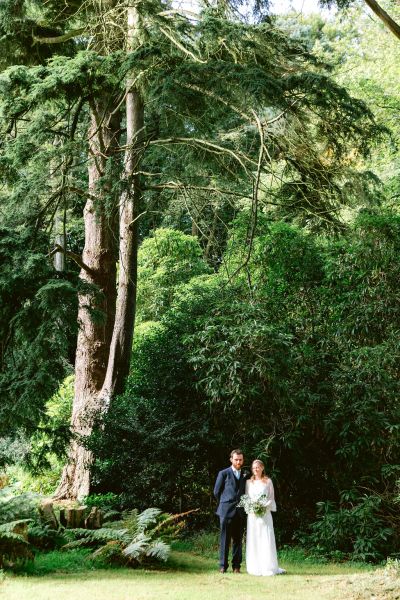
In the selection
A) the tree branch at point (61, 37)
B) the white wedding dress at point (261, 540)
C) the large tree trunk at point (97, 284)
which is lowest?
the white wedding dress at point (261, 540)

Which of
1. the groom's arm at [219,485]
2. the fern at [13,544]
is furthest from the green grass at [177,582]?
the groom's arm at [219,485]

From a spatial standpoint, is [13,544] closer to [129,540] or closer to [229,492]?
[129,540]

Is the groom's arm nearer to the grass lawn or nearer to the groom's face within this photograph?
the groom's face

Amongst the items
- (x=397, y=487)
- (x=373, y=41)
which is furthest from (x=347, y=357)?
(x=373, y=41)

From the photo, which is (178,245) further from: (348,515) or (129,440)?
(348,515)

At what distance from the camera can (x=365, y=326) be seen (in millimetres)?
11727

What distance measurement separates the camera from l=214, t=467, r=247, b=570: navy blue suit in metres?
8.91

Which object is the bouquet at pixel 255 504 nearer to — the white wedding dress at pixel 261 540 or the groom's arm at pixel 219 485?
the white wedding dress at pixel 261 540

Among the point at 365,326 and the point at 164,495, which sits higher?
the point at 365,326

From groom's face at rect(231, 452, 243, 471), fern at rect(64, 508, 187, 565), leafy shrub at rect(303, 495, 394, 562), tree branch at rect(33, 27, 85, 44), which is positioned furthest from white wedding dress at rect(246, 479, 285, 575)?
tree branch at rect(33, 27, 85, 44)

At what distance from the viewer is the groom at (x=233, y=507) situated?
8906mm

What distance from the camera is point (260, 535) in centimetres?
891

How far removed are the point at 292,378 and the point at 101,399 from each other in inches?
133

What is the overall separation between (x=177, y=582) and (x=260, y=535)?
4.43 ft
